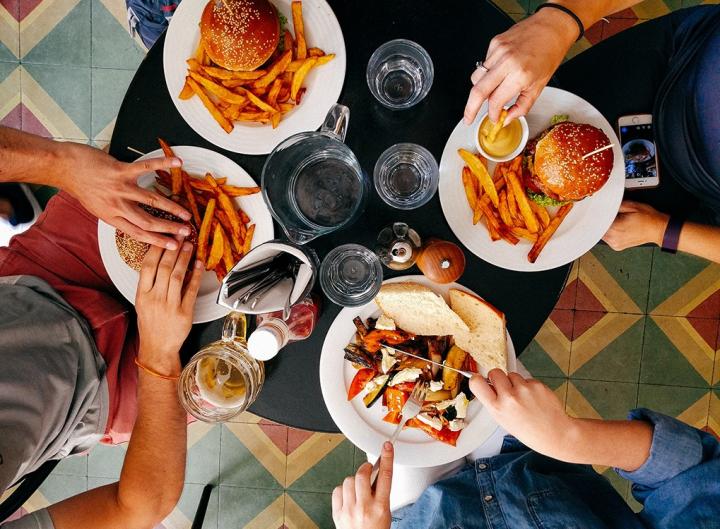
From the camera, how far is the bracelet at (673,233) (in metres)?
1.74

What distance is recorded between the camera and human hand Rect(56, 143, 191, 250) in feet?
5.12

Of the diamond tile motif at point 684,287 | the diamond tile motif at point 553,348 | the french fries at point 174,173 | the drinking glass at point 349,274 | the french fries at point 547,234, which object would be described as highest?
the french fries at point 174,173

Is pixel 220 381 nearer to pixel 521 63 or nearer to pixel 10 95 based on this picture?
pixel 521 63

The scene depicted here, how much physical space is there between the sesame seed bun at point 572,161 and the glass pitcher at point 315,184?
0.48 meters

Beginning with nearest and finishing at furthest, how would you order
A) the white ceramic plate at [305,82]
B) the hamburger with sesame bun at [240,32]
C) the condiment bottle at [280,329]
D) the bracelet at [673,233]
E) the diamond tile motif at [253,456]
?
the condiment bottle at [280,329]
the hamburger with sesame bun at [240,32]
the white ceramic plate at [305,82]
the bracelet at [673,233]
the diamond tile motif at [253,456]

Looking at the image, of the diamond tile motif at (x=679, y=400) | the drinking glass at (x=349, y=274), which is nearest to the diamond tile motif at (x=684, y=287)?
the diamond tile motif at (x=679, y=400)

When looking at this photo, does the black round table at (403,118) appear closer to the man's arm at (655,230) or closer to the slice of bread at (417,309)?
the slice of bread at (417,309)

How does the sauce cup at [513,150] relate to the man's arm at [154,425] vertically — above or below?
above

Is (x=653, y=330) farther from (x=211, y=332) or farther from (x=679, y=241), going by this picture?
(x=211, y=332)

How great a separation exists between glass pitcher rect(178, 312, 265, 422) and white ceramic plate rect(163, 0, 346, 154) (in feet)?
1.87

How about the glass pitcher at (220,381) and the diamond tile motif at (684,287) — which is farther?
the diamond tile motif at (684,287)

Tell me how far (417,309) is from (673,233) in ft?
2.86

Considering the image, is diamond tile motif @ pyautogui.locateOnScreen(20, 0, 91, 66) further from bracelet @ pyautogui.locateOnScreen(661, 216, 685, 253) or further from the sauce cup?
bracelet @ pyautogui.locateOnScreen(661, 216, 685, 253)

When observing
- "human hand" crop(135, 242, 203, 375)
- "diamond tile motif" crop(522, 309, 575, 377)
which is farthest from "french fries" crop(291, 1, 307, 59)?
"diamond tile motif" crop(522, 309, 575, 377)
